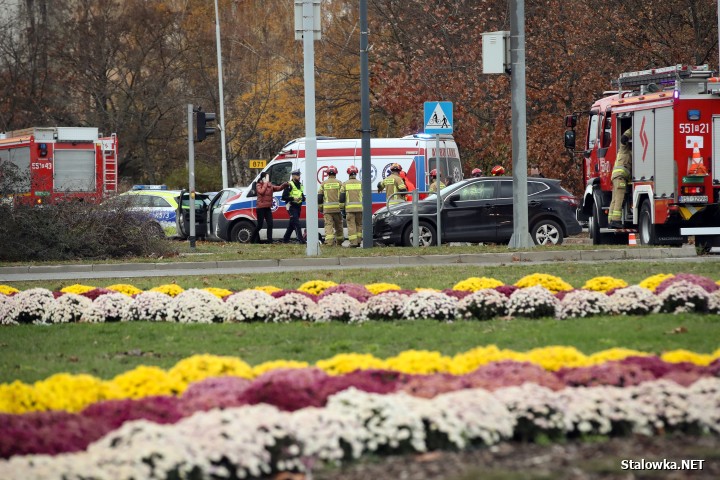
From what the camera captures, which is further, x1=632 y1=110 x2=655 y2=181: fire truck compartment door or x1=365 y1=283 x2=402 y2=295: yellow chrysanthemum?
x1=632 y1=110 x2=655 y2=181: fire truck compartment door

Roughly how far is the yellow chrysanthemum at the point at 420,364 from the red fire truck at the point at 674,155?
1594 cm

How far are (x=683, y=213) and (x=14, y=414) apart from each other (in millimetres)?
18120

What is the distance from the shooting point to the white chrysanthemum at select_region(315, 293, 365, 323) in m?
11.9

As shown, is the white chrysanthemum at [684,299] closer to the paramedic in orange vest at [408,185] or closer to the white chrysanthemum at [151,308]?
the white chrysanthemum at [151,308]

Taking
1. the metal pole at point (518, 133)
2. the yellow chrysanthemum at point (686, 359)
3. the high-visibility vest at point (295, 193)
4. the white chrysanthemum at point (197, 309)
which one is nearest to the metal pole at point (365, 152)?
the metal pole at point (518, 133)

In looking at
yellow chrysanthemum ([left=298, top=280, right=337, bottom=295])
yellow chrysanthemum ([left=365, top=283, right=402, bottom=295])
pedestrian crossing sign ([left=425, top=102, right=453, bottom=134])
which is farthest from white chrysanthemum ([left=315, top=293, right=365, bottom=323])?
pedestrian crossing sign ([left=425, top=102, right=453, bottom=134])

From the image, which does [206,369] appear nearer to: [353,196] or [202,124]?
[353,196]

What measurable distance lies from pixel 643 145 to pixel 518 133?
2865 millimetres

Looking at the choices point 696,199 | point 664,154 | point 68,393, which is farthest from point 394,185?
point 68,393

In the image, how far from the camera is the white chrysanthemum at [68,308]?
12766mm

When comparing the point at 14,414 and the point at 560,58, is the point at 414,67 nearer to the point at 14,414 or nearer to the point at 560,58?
the point at 560,58

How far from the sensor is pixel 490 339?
33.2 ft

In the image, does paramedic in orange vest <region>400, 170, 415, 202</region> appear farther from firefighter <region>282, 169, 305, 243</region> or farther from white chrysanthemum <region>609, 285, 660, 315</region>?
white chrysanthemum <region>609, 285, 660, 315</region>

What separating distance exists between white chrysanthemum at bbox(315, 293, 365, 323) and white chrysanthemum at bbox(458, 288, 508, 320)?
0.95m
